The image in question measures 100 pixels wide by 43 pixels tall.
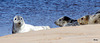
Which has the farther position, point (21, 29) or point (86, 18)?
point (86, 18)

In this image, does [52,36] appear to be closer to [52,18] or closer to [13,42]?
[13,42]

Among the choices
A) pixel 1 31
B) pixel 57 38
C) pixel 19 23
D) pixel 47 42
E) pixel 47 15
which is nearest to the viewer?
pixel 47 42

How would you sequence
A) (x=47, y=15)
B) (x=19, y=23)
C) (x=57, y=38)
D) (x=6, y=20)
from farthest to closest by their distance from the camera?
1. (x=47, y=15)
2. (x=6, y=20)
3. (x=19, y=23)
4. (x=57, y=38)

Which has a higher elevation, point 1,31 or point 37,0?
point 37,0

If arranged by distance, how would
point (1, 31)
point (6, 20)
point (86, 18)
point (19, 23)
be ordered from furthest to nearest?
1. point (6, 20)
2. point (1, 31)
3. point (86, 18)
4. point (19, 23)

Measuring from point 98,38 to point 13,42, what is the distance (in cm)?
102

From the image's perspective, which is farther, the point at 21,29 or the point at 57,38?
the point at 21,29

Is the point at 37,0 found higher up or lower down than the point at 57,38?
higher up

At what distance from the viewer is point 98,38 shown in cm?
310

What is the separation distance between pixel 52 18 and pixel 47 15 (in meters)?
0.76

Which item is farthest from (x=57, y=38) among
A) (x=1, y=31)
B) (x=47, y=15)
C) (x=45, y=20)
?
(x=47, y=15)

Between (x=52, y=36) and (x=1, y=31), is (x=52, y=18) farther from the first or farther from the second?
(x=52, y=36)

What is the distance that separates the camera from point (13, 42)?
10.5 feet

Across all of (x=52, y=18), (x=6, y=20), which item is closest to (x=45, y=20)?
(x=52, y=18)
